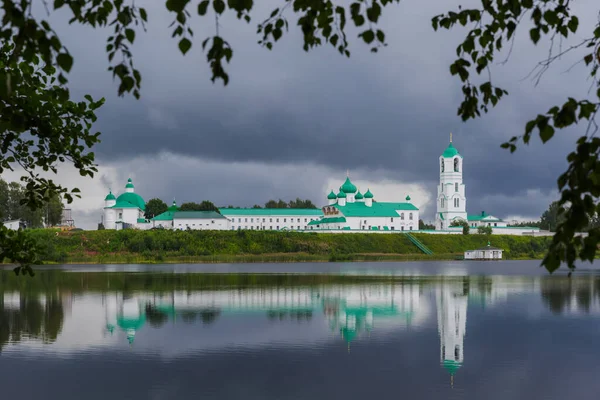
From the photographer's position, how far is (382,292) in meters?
36.1

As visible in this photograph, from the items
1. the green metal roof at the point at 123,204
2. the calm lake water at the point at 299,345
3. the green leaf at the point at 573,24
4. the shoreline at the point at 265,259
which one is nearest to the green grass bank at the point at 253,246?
the shoreline at the point at 265,259

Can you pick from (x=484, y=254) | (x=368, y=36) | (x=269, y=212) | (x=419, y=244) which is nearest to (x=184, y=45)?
(x=368, y=36)

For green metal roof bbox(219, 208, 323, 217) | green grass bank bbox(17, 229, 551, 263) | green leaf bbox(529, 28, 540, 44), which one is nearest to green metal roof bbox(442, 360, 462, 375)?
green leaf bbox(529, 28, 540, 44)

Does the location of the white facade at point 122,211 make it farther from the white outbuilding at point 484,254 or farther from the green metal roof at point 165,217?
the white outbuilding at point 484,254

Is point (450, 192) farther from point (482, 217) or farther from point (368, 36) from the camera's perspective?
point (368, 36)

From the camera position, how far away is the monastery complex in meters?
111

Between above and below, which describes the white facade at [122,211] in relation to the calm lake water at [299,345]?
above

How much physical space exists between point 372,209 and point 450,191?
17.8 meters

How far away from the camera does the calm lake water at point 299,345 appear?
1441cm

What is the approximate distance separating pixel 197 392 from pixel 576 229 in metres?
10.7

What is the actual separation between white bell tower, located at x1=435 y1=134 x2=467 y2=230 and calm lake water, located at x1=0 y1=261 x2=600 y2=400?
312ft

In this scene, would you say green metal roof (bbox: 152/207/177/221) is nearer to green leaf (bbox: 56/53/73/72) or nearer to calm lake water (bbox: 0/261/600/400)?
calm lake water (bbox: 0/261/600/400)

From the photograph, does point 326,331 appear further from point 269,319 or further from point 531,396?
point 531,396

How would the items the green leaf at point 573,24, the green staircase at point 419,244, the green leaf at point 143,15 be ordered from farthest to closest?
1. the green staircase at point 419,244
2. the green leaf at point 573,24
3. the green leaf at point 143,15
